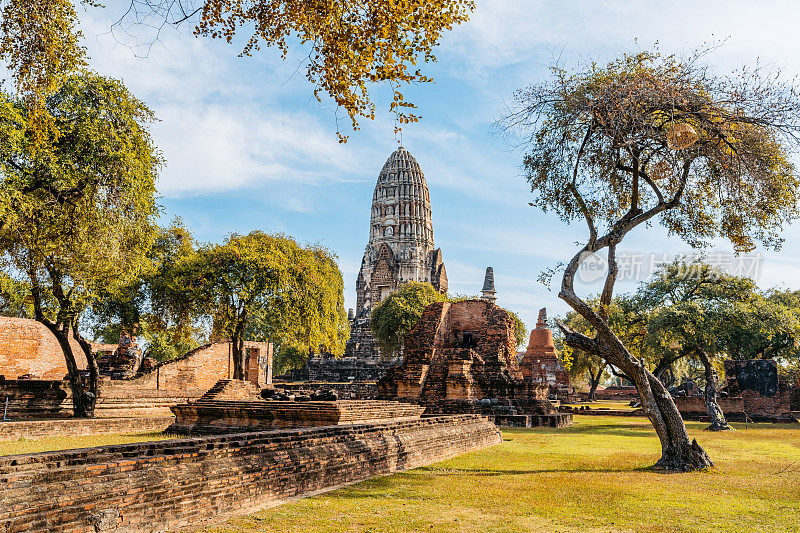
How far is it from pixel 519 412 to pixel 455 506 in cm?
1393

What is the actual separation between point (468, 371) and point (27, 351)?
57.2 ft

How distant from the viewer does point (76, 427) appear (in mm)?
14242

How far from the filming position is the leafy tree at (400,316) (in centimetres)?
4316

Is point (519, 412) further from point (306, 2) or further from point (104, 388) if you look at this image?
point (306, 2)

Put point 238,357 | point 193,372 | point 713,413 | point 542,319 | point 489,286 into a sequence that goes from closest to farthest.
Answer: point 713,413 < point 238,357 < point 193,372 < point 542,319 < point 489,286

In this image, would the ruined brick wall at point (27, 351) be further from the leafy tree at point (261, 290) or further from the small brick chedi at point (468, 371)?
the small brick chedi at point (468, 371)

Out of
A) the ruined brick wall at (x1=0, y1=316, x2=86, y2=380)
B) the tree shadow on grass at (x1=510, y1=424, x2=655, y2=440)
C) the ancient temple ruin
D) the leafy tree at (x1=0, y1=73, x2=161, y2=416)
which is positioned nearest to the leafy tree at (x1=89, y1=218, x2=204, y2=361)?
the ruined brick wall at (x1=0, y1=316, x2=86, y2=380)

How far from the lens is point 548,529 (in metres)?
5.64

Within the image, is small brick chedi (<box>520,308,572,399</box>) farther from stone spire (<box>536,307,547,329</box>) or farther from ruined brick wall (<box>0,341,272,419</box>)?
ruined brick wall (<box>0,341,272,419</box>)

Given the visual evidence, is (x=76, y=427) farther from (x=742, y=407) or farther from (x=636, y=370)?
(x=742, y=407)

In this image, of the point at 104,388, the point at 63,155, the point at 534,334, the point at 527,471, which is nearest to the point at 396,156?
the point at 534,334

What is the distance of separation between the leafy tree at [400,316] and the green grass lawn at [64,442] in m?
29.0

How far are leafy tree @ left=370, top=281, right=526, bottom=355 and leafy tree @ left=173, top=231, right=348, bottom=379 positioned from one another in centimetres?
1899

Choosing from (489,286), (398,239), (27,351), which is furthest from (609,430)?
(398,239)
